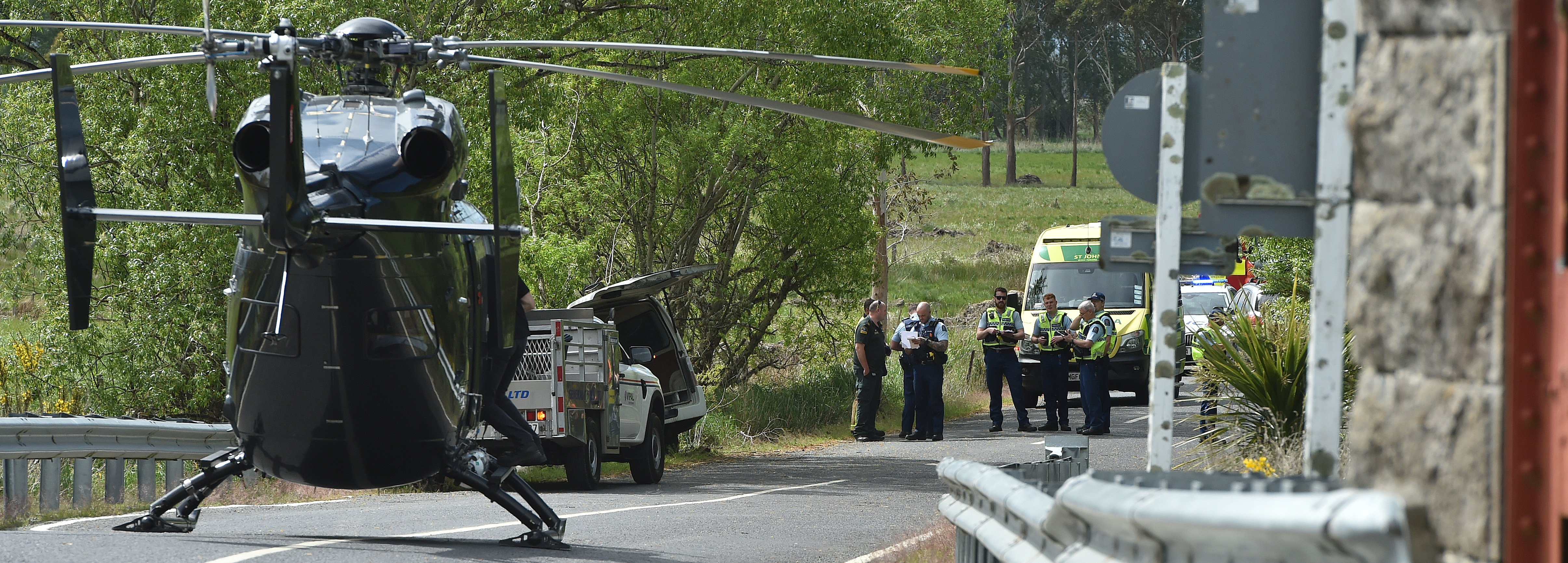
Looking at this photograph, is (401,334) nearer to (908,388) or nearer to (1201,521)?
(1201,521)

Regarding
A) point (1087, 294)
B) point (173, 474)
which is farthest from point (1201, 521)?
point (1087, 294)

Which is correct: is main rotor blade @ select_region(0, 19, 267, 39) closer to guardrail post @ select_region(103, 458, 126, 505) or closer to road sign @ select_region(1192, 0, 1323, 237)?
road sign @ select_region(1192, 0, 1323, 237)

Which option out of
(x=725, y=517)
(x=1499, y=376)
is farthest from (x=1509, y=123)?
(x=725, y=517)

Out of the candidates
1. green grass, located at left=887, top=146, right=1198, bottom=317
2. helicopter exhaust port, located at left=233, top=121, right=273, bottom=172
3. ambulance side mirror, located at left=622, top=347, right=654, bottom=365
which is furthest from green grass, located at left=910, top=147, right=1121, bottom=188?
helicopter exhaust port, located at left=233, top=121, right=273, bottom=172

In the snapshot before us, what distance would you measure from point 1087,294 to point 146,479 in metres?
15.8

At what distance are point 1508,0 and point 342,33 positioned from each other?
612cm

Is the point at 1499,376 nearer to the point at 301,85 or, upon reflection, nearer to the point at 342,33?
the point at 342,33

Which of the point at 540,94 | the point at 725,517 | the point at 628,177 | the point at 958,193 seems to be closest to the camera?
the point at 725,517

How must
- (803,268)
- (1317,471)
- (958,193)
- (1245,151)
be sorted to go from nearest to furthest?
1. (1317,471)
2. (1245,151)
3. (803,268)
4. (958,193)

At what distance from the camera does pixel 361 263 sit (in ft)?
24.1

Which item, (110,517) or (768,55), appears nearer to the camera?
(768,55)

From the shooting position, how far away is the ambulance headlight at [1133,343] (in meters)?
22.4

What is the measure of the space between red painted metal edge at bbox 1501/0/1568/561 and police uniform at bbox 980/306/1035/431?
662 inches

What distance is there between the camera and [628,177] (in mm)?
20719
